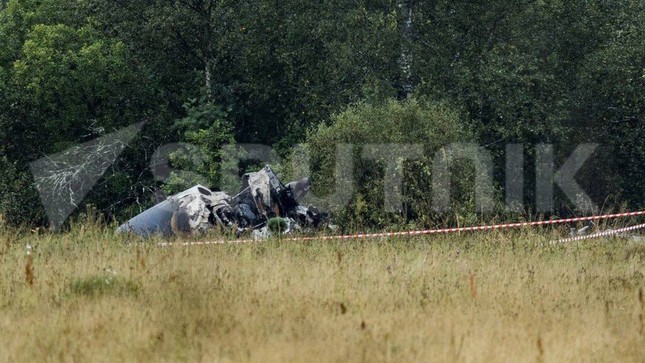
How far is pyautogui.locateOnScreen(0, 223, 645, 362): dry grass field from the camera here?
8.07 meters

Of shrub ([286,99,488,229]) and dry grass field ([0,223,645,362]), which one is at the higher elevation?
shrub ([286,99,488,229])

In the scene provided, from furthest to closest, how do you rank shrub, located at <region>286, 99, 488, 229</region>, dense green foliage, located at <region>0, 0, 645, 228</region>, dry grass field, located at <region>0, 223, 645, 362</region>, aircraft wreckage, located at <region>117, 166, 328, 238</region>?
dense green foliage, located at <region>0, 0, 645, 228</region> < shrub, located at <region>286, 99, 488, 229</region> < aircraft wreckage, located at <region>117, 166, 328, 238</region> < dry grass field, located at <region>0, 223, 645, 362</region>

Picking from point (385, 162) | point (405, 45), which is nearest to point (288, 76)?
point (405, 45)

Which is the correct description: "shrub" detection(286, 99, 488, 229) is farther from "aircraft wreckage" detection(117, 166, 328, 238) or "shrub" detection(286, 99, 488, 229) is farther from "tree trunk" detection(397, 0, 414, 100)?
"tree trunk" detection(397, 0, 414, 100)

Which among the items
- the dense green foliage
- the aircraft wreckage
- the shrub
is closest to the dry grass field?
the aircraft wreckage

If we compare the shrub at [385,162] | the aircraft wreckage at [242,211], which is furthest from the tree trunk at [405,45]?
the aircraft wreckage at [242,211]

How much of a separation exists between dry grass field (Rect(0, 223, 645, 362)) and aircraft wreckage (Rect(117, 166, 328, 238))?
536 centimetres

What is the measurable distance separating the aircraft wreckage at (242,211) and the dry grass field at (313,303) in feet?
17.6

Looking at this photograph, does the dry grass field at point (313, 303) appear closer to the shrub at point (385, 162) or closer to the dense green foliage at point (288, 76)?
the shrub at point (385, 162)

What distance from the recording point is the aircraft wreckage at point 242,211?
1831 cm

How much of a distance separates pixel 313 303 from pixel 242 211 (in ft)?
32.5

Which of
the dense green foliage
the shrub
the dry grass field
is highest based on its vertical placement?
the dense green foliage

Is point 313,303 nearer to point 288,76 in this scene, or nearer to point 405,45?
point 405,45

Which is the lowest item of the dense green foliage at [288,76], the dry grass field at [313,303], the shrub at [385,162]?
the dry grass field at [313,303]
